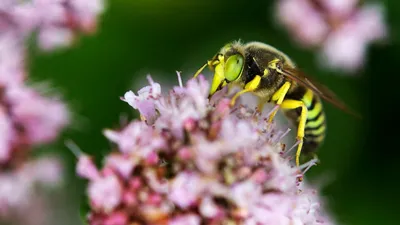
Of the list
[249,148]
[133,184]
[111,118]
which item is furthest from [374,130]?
[133,184]

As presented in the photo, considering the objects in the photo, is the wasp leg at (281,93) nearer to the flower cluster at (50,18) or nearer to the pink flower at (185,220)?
the pink flower at (185,220)

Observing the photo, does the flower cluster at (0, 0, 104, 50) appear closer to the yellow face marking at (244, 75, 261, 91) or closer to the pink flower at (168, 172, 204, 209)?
the yellow face marking at (244, 75, 261, 91)

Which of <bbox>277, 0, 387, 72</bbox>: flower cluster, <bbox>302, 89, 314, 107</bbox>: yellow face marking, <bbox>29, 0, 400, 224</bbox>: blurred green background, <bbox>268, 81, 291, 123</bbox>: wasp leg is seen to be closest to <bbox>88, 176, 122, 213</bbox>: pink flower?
<bbox>268, 81, 291, 123</bbox>: wasp leg

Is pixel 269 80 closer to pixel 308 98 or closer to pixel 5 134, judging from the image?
pixel 308 98

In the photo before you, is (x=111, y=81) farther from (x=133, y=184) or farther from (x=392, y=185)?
(x=133, y=184)

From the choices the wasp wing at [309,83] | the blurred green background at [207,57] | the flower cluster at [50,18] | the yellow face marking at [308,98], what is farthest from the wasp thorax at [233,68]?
the blurred green background at [207,57]
